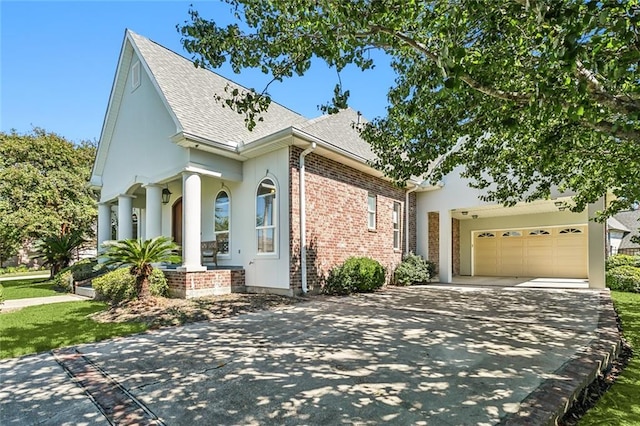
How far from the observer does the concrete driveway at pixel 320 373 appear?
296cm

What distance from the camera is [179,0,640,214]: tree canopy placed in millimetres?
2725

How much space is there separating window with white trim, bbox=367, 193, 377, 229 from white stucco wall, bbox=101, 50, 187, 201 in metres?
6.52

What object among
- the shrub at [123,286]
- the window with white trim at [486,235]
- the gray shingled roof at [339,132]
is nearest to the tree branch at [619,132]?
the gray shingled roof at [339,132]

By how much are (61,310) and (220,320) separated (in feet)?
14.6

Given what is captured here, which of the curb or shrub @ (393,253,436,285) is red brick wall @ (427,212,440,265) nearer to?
shrub @ (393,253,436,285)

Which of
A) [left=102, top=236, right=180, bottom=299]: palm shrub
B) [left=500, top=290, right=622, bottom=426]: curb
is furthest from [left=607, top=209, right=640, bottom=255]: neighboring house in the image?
[left=102, top=236, right=180, bottom=299]: palm shrub

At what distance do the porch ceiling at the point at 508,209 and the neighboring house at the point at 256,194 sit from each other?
0.15m

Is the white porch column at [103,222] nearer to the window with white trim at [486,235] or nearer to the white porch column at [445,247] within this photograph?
the white porch column at [445,247]

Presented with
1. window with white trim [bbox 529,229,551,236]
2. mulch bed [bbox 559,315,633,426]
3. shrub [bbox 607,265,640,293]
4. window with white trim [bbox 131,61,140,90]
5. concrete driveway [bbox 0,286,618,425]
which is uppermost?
window with white trim [bbox 131,61,140,90]

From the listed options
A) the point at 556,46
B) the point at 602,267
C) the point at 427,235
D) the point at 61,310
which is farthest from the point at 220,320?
the point at 602,267

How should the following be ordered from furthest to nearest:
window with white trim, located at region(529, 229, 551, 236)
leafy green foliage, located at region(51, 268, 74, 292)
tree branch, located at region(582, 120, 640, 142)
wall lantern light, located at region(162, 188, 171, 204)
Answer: window with white trim, located at region(529, 229, 551, 236) < wall lantern light, located at region(162, 188, 171, 204) < leafy green foliage, located at region(51, 268, 74, 292) < tree branch, located at region(582, 120, 640, 142)

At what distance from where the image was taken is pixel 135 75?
12086 millimetres

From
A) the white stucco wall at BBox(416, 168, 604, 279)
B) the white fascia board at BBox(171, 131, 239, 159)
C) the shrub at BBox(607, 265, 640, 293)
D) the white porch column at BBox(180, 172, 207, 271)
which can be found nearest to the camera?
the white fascia board at BBox(171, 131, 239, 159)

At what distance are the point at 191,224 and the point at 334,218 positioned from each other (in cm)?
428
